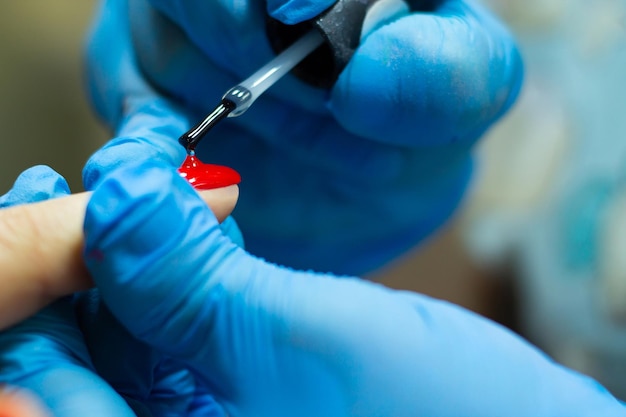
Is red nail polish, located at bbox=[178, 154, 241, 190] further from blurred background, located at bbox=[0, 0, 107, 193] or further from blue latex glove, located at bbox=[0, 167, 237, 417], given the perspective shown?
blurred background, located at bbox=[0, 0, 107, 193]

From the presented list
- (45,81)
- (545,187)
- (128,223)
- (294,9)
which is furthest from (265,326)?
(545,187)

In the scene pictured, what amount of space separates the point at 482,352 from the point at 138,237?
0.22m

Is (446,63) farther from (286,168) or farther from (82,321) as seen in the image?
(82,321)

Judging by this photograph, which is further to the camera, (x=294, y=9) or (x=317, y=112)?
(x=317, y=112)

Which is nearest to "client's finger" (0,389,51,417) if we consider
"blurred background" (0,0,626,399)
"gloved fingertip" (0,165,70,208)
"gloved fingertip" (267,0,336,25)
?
"gloved fingertip" (0,165,70,208)

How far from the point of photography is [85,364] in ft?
1.27

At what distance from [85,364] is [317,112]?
1.03 ft

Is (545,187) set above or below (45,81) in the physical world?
below

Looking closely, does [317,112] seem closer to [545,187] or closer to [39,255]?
[39,255]

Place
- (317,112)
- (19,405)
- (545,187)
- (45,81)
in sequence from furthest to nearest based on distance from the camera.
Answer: (545,187) → (45,81) → (317,112) → (19,405)

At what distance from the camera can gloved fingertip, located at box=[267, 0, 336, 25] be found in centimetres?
49

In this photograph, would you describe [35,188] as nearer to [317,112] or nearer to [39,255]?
[39,255]

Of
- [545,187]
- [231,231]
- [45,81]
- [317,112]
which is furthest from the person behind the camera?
[545,187]

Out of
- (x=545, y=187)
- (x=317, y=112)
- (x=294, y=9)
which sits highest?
(x=294, y=9)
